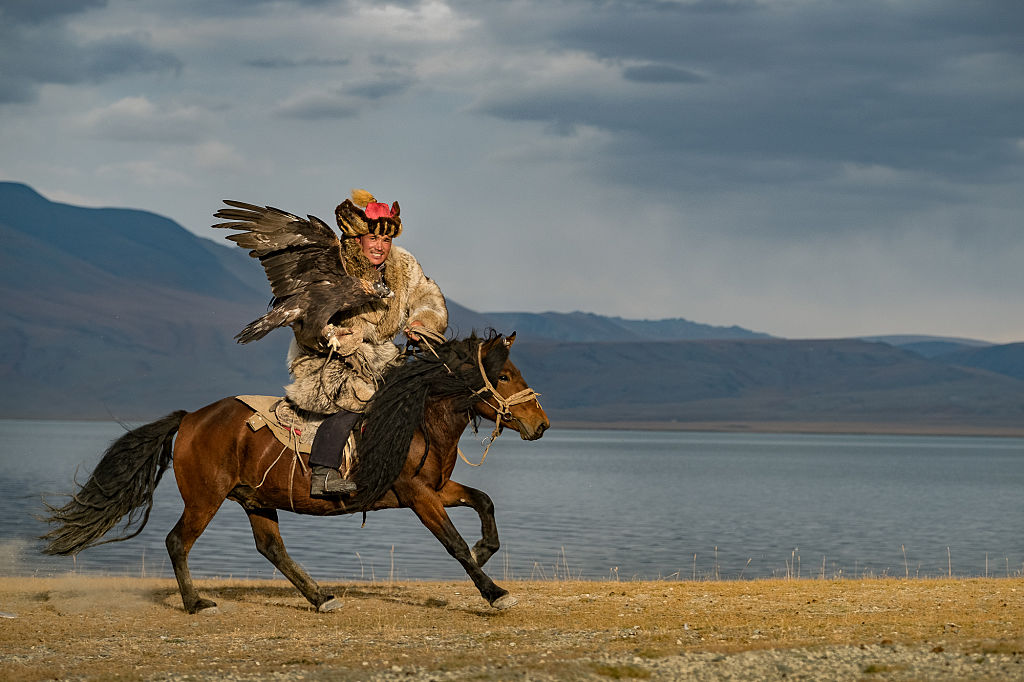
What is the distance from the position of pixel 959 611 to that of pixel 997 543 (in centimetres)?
2763

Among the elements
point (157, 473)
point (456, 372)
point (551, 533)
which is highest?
point (456, 372)

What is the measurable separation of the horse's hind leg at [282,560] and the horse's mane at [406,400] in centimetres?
90

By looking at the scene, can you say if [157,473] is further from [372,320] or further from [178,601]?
[372,320]

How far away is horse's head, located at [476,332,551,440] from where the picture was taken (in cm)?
886

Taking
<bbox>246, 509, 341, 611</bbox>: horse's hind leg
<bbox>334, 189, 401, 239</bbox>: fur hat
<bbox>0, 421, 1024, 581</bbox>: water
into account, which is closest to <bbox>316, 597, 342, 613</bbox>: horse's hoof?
<bbox>246, 509, 341, 611</bbox>: horse's hind leg

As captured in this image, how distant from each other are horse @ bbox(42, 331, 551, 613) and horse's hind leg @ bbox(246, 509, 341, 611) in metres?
0.01

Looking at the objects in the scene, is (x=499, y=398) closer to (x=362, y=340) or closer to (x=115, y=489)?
(x=362, y=340)

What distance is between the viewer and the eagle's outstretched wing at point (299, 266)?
9367 mm

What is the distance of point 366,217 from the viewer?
9430 mm

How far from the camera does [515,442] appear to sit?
6083 inches

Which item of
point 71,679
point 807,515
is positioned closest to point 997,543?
point 807,515

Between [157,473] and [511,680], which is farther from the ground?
[157,473]

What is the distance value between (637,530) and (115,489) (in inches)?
1088

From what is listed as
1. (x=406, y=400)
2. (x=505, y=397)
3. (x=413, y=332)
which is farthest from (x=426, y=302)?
(x=505, y=397)
